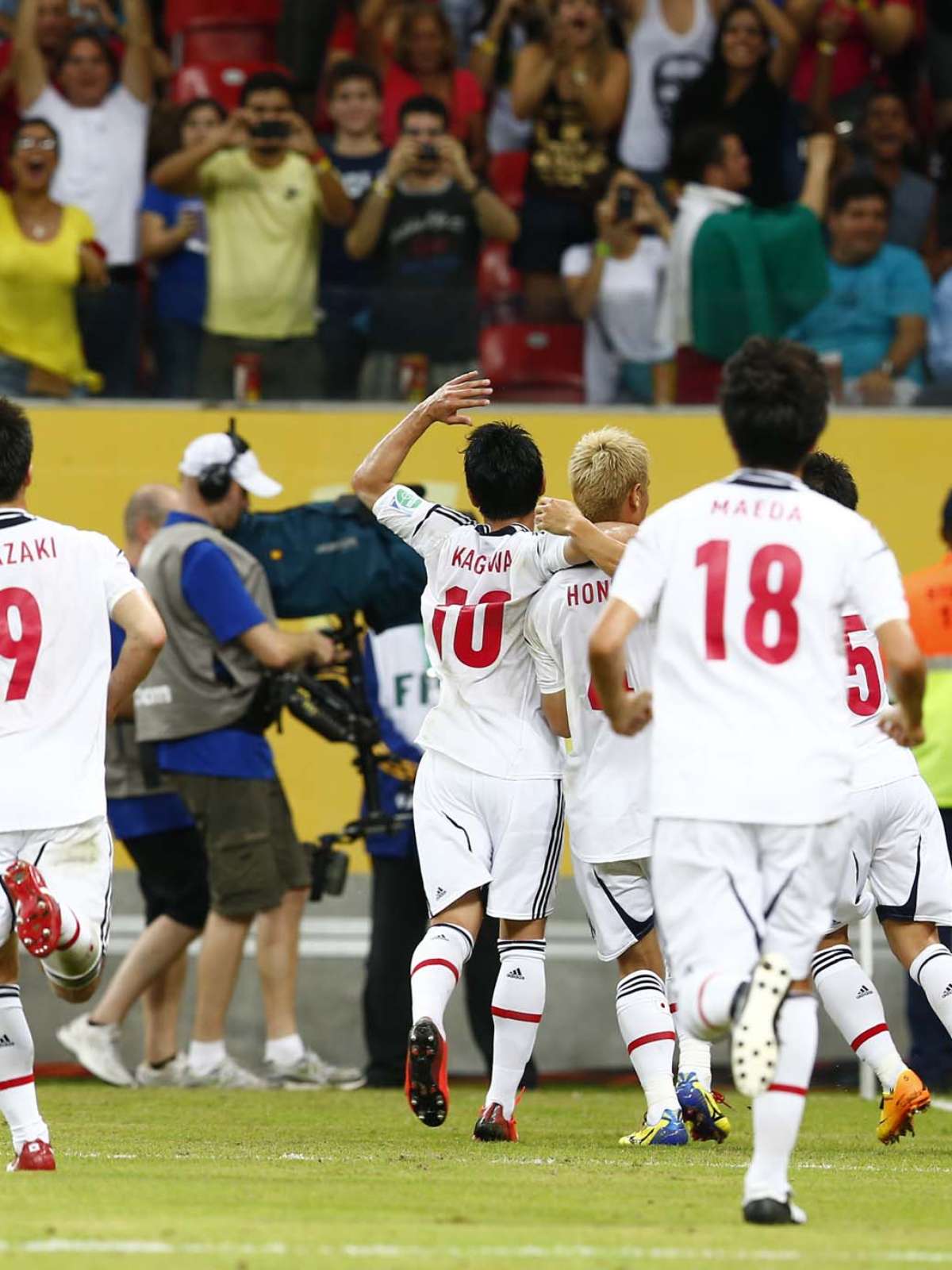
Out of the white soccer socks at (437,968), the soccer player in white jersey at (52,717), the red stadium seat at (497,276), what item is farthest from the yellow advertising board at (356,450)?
the soccer player in white jersey at (52,717)

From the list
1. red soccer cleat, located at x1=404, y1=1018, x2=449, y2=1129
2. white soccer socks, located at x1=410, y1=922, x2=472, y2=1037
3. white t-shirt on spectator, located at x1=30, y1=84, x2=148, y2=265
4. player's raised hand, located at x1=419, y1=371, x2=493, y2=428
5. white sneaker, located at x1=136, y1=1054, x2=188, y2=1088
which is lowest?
white sneaker, located at x1=136, y1=1054, x2=188, y2=1088

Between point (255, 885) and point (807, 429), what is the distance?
4.75 m

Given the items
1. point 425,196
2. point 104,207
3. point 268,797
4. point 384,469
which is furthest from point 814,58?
point 384,469

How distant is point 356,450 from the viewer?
11547 millimetres

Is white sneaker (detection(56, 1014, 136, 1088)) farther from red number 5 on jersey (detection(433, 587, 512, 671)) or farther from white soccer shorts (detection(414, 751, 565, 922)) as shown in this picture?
red number 5 on jersey (detection(433, 587, 512, 671))

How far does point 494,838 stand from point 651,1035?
766 millimetres

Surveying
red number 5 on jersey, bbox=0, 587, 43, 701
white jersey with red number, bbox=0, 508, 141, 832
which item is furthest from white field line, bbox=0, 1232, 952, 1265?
red number 5 on jersey, bbox=0, 587, 43, 701

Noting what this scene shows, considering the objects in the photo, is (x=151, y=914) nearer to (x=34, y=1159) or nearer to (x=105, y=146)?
(x=34, y=1159)

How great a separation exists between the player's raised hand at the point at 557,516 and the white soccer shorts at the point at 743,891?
173 cm

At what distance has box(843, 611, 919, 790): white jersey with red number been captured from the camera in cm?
700

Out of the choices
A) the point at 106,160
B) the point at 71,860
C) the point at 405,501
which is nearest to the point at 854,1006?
the point at 405,501

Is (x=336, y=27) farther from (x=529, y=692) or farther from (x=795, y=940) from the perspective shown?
(x=795, y=940)

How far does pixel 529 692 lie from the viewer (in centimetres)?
698

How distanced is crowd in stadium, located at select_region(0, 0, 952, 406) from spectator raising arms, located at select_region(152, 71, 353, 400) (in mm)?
15
